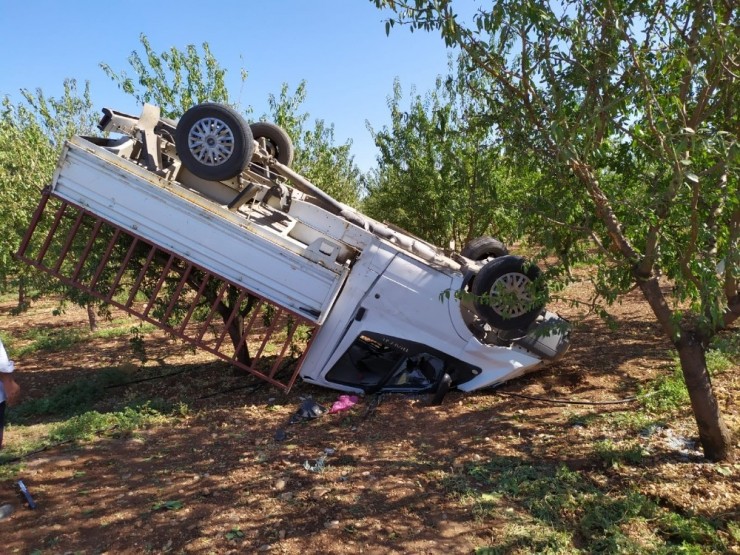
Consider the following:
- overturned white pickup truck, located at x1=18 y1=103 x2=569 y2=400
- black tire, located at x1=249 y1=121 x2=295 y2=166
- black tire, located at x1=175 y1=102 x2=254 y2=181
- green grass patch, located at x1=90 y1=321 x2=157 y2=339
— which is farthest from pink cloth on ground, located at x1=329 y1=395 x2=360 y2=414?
green grass patch, located at x1=90 y1=321 x2=157 y2=339

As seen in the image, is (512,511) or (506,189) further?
(506,189)

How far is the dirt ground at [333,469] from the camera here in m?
3.26

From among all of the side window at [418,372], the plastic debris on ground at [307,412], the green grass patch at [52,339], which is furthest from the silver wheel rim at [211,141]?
the green grass patch at [52,339]

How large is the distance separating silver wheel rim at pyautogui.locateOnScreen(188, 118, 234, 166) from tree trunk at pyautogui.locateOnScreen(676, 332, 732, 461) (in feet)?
14.6

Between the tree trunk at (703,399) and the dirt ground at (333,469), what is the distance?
0.15 meters

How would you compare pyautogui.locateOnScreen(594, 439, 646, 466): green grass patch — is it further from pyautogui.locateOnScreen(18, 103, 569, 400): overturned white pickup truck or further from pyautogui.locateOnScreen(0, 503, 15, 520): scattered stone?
pyautogui.locateOnScreen(0, 503, 15, 520): scattered stone

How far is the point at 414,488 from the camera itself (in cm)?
378

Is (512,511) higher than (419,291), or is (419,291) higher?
(419,291)

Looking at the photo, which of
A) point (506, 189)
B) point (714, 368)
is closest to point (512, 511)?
point (714, 368)

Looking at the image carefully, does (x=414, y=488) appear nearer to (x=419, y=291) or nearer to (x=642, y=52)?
(x=419, y=291)

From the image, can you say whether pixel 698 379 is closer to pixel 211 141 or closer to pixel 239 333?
pixel 211 141

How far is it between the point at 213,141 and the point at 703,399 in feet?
16.2

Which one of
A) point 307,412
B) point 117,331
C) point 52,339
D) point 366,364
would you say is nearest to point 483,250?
point 366,364

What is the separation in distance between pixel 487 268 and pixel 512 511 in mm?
2333
